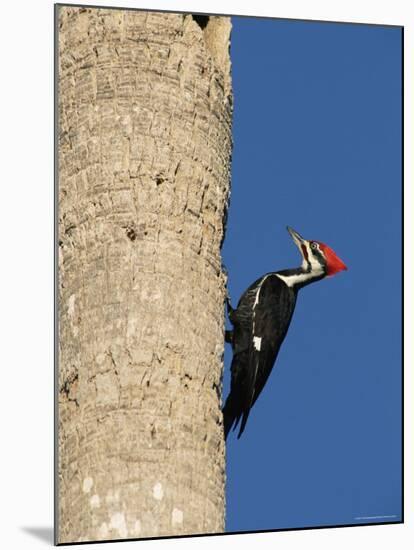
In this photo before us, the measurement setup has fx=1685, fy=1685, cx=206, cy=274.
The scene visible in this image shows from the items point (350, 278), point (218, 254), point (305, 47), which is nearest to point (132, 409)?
point (218, 254)

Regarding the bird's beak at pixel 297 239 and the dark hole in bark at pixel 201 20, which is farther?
the bird's beak at pixel 297 239

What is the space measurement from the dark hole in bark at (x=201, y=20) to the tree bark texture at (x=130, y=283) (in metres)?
0.13

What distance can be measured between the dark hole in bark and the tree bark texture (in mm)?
126

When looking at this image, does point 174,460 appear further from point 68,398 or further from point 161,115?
point 161,115

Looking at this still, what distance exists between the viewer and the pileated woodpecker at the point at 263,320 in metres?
6.25

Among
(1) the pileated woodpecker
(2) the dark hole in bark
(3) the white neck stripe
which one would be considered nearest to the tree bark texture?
(2) the dark hole in bark

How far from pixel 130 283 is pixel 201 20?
1030 millimetres

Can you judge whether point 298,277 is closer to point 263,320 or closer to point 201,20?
point 263,320

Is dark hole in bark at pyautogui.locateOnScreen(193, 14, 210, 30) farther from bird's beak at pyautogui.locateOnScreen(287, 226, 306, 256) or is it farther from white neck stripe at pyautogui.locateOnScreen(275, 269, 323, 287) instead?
white neck stripe at pyautogui.locateOnScreen(275, 269, 323, 287)

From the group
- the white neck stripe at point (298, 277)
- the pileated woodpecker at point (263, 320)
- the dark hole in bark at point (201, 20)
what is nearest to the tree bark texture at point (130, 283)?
the dark hole in bark at point (201, 20)

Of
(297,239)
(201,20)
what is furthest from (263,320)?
(201,20)

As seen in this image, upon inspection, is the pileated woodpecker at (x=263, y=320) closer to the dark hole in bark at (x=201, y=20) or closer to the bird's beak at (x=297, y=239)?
the bird's beak at (x=297, y=239)

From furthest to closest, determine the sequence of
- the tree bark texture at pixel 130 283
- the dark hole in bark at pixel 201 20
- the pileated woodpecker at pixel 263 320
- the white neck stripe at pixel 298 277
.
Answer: the white neck stripe at pixel 298 277
the pileated woodpecker at pixel 263 320
the dark hole in bark at pixel 201 20
the tree bark texture at pixel 130 283

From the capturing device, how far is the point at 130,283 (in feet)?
19.4
